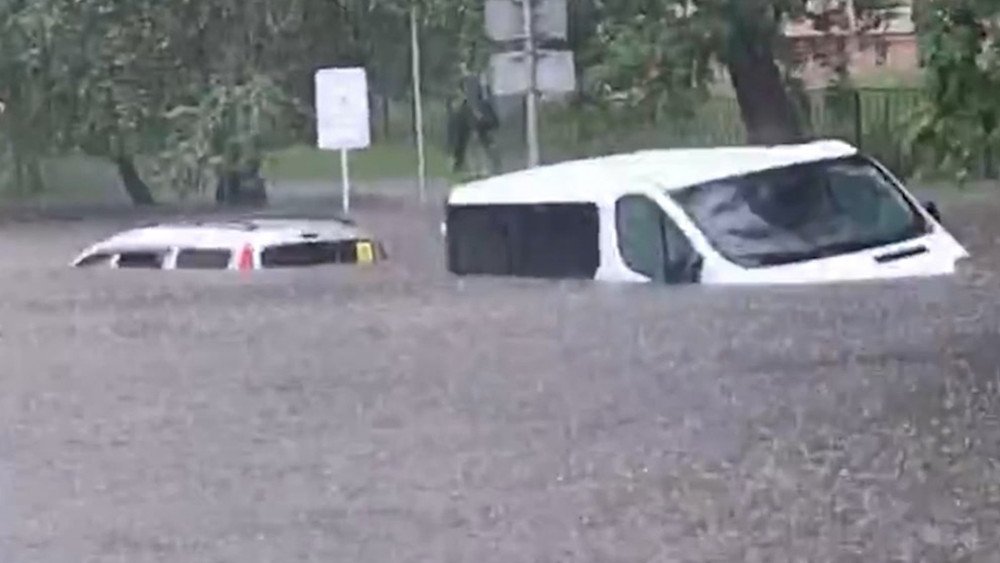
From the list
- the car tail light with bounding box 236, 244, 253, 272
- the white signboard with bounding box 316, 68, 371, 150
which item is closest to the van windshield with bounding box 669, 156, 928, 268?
the car tail light with bounding box 236, 244, 253, 272

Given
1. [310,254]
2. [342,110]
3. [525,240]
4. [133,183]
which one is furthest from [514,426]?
[133,183]

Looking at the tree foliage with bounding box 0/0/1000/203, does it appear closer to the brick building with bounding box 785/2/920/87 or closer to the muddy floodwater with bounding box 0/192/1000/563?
the brick building with bounding box 785/2/920/87

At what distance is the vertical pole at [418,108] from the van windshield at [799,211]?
42.8 feet

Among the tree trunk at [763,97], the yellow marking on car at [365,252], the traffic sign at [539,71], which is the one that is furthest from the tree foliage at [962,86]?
the tree trunk at [763,97]

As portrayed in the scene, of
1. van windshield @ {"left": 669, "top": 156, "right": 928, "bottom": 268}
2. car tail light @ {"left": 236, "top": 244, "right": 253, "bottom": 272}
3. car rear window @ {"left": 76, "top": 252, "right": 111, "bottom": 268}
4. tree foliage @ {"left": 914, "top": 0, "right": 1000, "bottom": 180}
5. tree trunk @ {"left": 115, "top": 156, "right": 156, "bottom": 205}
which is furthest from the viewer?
tree trunk @ {"left": 115, "top": 156, "right": 156, "bottom": 205}

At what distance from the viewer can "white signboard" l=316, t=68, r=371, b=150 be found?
23578 millimetres

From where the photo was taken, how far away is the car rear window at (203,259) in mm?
18984

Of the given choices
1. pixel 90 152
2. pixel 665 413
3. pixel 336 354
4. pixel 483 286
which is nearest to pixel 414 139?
pixel 90 152

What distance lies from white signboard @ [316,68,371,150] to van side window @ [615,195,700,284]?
8.30m

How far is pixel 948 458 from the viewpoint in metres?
8.26

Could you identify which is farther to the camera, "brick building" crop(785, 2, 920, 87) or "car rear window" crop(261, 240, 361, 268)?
"brick building" crop(785, 2, 920, 87)

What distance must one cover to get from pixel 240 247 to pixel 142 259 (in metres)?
0.91

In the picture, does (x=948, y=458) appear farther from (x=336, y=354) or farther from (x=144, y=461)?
(x=336, y=354)

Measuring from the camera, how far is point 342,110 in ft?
78.2
